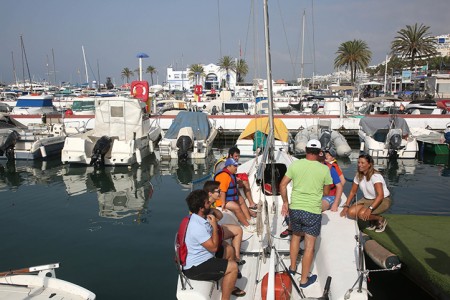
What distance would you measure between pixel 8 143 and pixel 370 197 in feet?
57.3

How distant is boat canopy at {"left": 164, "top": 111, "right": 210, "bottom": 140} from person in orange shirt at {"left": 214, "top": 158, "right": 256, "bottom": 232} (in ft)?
43.5

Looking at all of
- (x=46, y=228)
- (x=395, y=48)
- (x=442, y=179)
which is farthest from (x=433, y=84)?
(x=46, y=228)

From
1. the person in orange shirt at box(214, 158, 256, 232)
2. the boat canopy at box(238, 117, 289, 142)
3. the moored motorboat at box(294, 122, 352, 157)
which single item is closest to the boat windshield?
the boat canopy at box(238, 117, 289, 142)

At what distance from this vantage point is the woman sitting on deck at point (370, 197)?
6.46 m

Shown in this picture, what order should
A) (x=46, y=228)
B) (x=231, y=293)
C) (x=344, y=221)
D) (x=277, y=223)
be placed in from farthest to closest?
(x=46, y=228)
(x=277, y=223)
(x=344, y=221)
(x=231, y=293)

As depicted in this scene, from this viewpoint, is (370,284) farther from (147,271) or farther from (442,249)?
(147,271)

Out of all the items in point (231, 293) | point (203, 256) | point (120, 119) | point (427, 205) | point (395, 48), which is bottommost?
point (427, 205)

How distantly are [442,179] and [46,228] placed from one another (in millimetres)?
14560

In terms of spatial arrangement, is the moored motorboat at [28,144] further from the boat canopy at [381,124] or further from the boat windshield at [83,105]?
the boat canopy at [381,124]

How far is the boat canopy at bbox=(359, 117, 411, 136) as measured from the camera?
19.6 meters

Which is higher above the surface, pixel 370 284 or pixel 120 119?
pixel 120 119

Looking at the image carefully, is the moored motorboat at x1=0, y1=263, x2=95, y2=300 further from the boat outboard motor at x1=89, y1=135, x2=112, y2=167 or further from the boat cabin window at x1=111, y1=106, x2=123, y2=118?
the boat cabin window at x1=111, y1=106, x2=123, y2=118

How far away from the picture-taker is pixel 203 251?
4535 millimetres

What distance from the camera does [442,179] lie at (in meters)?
15.5
